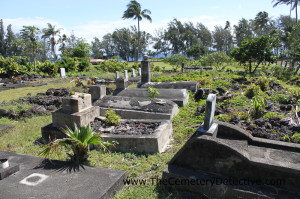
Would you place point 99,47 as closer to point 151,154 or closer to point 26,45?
point 26,45

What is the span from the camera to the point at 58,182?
3328 millimetres

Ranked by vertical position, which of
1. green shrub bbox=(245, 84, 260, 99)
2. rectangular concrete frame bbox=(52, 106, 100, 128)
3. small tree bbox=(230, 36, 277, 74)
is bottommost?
rectangular concrete frame bbox=(52, 106, 100, 128)

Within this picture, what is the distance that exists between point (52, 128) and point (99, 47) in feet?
248

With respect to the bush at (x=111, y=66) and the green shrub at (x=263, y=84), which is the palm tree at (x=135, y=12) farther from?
the green shrub at (x=263, y=84)

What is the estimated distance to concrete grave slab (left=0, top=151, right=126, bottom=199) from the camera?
120 inches

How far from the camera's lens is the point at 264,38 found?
16.7 m

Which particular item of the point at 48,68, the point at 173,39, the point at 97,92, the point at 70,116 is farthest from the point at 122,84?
the point at 173,39

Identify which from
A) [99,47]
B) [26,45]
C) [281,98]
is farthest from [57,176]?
[99,47]

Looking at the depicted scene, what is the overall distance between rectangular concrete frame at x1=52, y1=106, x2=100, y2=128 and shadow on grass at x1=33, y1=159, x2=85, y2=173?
1.67 m

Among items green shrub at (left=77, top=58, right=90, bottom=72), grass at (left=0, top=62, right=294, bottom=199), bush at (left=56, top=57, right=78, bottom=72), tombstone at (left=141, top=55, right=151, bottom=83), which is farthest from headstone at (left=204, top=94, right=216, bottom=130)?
green shrub at (left=77, top=58, right=90, bottom=72)

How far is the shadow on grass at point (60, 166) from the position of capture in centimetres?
371

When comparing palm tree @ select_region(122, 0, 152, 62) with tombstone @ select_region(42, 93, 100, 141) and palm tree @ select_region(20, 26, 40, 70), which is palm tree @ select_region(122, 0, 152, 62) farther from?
tombstone @ select_region(42, 93, 100, 141)

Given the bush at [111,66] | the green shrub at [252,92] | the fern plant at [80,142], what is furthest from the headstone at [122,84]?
A: the bush at [111,66]

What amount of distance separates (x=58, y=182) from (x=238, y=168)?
9.31ft
